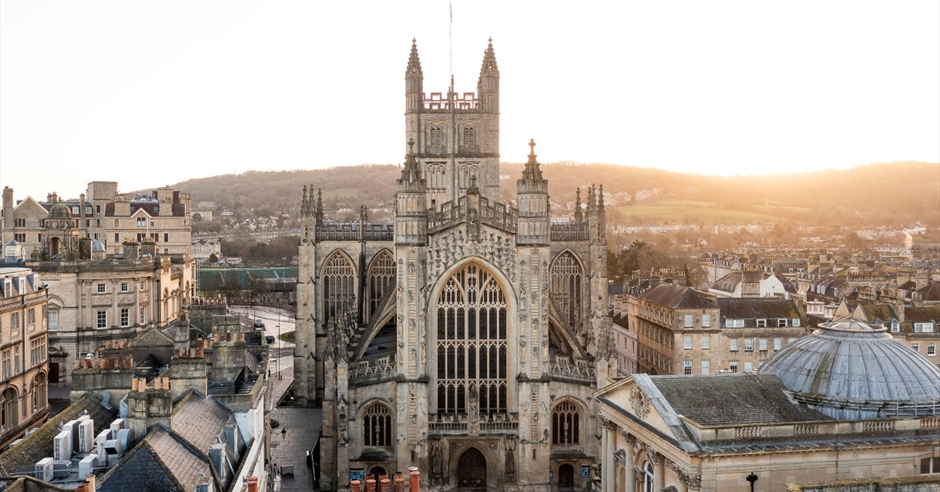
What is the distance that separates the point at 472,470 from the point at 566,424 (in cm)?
524

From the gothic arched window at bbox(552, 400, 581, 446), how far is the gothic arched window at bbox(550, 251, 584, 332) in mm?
11671

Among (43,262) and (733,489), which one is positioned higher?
(43,262)

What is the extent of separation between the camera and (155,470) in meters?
20.7

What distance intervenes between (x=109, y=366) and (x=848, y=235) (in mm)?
181416

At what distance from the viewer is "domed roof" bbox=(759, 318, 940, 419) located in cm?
2877

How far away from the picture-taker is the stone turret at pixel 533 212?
129 feet

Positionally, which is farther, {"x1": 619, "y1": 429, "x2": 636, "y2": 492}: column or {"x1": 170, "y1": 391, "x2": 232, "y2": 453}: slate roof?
{"x1": 619, "y1": 429, "x2": 636, "y2": 492}: column

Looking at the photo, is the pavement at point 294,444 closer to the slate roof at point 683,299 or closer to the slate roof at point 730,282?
the slate roof at point 683,299

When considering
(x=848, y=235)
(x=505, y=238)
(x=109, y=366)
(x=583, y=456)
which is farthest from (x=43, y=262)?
(x=848, y=235)

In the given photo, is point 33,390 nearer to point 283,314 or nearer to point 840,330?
point 840,330

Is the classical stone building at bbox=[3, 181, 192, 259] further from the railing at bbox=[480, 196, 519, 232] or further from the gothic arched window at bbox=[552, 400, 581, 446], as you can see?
the gothic arched window at bbox=[552, 400, 581, 446]

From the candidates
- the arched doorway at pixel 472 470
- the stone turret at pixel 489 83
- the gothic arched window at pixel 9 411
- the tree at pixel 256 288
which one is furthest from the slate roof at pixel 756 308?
the tree at pixel 256 288

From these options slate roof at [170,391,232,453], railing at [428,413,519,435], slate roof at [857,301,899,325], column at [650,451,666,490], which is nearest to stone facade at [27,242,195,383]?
railing at [428,413,519,435]

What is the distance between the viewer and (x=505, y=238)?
129 ft
